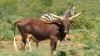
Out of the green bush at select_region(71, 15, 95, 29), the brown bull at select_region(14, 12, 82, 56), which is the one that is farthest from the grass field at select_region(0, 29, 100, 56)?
the green bush at select_region(71, 15, 95, 29)

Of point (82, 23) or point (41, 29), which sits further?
point (82, 23)

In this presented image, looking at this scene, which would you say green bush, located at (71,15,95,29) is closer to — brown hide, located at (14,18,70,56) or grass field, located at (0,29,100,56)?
grass field, located at (0,29,100,56)

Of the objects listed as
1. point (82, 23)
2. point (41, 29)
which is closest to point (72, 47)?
point (41, 29)

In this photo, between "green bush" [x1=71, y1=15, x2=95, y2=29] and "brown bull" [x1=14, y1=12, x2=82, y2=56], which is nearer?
"brown bull" [x1=14, y1=12, x2=82, y2=56]

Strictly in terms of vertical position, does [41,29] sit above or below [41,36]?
above

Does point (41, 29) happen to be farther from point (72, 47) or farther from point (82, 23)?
point (82, 23)

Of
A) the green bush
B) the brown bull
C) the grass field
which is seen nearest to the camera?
the grass field

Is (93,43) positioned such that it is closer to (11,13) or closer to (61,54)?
(61,54)

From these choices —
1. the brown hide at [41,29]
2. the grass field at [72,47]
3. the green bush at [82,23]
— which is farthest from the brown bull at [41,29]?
the green bush at [82,23]

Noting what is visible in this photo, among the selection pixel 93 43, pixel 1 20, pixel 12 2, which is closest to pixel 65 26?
pixel 93 43

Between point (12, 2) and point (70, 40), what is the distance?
13932 millimetres

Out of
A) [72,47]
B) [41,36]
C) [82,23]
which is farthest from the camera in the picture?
[82,23]

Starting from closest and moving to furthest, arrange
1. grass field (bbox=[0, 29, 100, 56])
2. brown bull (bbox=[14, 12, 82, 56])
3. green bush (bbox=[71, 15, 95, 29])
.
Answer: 1. grass field (bbox=[0, 29, 100, 56])
2. brown bull (bbox=[14, 12, 82, 56])
3. green bush (bbox=[71, 15, 95, 29])

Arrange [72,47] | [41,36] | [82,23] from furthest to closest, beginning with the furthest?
[82,23], [72,47], [41,36]
